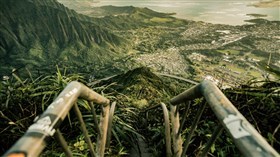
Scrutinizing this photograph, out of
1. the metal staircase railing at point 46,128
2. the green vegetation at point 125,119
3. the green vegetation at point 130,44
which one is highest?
the metal staircase railing at point 46,128

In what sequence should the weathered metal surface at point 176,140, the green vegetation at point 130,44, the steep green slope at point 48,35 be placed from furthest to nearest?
1. the steep green slope at point 48,35
2. the green vegetation at point 130,44
3. the weathered metal surface at point 176,140

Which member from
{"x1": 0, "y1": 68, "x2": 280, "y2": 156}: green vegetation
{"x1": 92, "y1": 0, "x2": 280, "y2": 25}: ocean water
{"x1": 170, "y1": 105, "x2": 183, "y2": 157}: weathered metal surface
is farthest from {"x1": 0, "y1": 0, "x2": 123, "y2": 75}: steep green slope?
{"x1": 170, "y1": 105, "x2": 183, "y2": 157}: weathered metal surface

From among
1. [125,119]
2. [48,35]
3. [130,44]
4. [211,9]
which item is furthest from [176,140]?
[211,9]

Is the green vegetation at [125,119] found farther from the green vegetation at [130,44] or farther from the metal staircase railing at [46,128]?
the green vegetation at [130,44]

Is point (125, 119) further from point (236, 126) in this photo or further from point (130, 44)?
point (130, 44)

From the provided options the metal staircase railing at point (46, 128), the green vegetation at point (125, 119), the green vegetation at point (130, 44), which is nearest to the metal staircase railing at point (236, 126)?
the metal staircase railing at point (46, 128)

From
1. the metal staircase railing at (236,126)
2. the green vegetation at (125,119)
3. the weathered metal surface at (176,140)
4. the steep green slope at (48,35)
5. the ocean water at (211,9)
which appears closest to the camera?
the metal staircase railing at (236,126)
